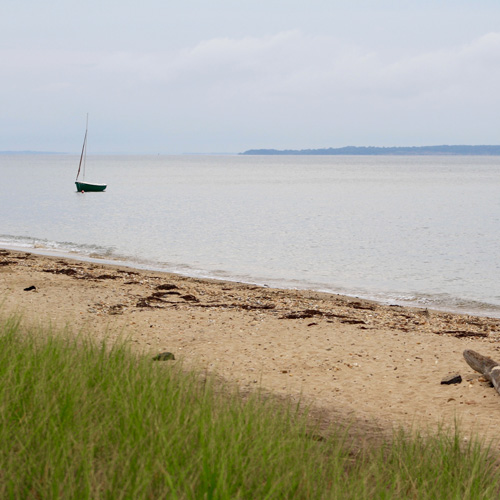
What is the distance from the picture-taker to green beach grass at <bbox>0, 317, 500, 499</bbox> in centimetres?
333

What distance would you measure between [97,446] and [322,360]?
7030mm

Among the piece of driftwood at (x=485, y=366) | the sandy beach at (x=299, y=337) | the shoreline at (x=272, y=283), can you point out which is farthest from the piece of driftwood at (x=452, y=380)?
the shoreline at (x=272, y=283)

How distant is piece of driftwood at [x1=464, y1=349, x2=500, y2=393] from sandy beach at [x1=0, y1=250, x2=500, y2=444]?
167mm

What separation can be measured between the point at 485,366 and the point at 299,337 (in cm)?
381

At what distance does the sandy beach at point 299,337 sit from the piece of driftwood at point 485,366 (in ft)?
0.55

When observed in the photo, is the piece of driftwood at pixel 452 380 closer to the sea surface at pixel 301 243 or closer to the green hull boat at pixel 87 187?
the sea surface at pixel 301 243

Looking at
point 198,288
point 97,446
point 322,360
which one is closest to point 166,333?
point 322,360

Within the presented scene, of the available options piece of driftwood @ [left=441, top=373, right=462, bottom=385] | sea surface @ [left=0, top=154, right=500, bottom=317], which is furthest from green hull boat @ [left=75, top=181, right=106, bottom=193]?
piece of driftwood @ [left=441, top=373, right=462, bottom=385]

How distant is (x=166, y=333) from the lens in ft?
38.8

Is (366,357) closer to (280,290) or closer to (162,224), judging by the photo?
(280,290)

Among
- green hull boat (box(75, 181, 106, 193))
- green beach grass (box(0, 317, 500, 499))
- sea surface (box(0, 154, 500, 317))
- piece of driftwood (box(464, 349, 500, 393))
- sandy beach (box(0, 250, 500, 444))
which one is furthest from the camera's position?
green hull boat (box(75, 181, 106, 193))

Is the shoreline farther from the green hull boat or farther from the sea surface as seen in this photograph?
the green hull boat

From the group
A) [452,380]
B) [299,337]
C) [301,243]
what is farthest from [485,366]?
[301,243]

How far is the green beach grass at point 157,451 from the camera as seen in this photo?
3.33 m
